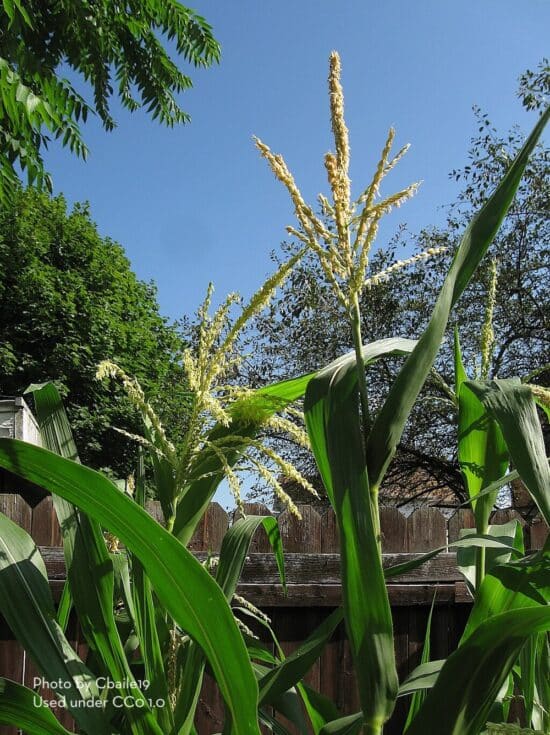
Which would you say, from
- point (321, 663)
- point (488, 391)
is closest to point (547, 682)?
point (488, 391)

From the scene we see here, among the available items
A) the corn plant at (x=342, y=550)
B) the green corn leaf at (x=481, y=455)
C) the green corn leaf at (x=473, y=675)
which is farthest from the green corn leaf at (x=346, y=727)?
the green corn leaf at (x=481, y=455)

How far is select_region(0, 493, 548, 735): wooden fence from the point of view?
2742 millimetres

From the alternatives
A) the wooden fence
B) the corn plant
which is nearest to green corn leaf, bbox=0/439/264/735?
the corn plant

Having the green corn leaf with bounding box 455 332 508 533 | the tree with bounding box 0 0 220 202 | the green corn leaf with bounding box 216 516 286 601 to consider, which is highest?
the tree with bounding box 0 0 220 202

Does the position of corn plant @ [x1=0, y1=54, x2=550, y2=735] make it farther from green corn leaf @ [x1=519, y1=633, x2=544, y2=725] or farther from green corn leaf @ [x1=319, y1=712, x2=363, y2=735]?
green corn leaf @ [x1=519, y1=633, x2=544, y2=725]

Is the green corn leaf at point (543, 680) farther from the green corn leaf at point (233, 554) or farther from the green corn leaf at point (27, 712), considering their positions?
the green corn leaf at point (27, 712)

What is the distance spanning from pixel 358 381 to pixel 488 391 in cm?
17

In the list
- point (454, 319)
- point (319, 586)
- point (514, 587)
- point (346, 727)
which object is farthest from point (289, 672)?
point (454, 319)

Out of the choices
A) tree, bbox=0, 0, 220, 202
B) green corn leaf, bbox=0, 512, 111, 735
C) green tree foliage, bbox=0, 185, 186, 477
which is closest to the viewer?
green corn leaf, bbox=0, 512, 111, 735

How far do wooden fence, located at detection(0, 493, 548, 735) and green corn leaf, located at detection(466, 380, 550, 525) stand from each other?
2.01m

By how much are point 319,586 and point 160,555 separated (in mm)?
2334

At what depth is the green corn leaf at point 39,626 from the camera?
90cm

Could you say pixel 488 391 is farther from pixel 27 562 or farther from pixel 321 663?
pixel 321 663

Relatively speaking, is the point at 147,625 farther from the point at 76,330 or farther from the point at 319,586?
the point at 76,330
